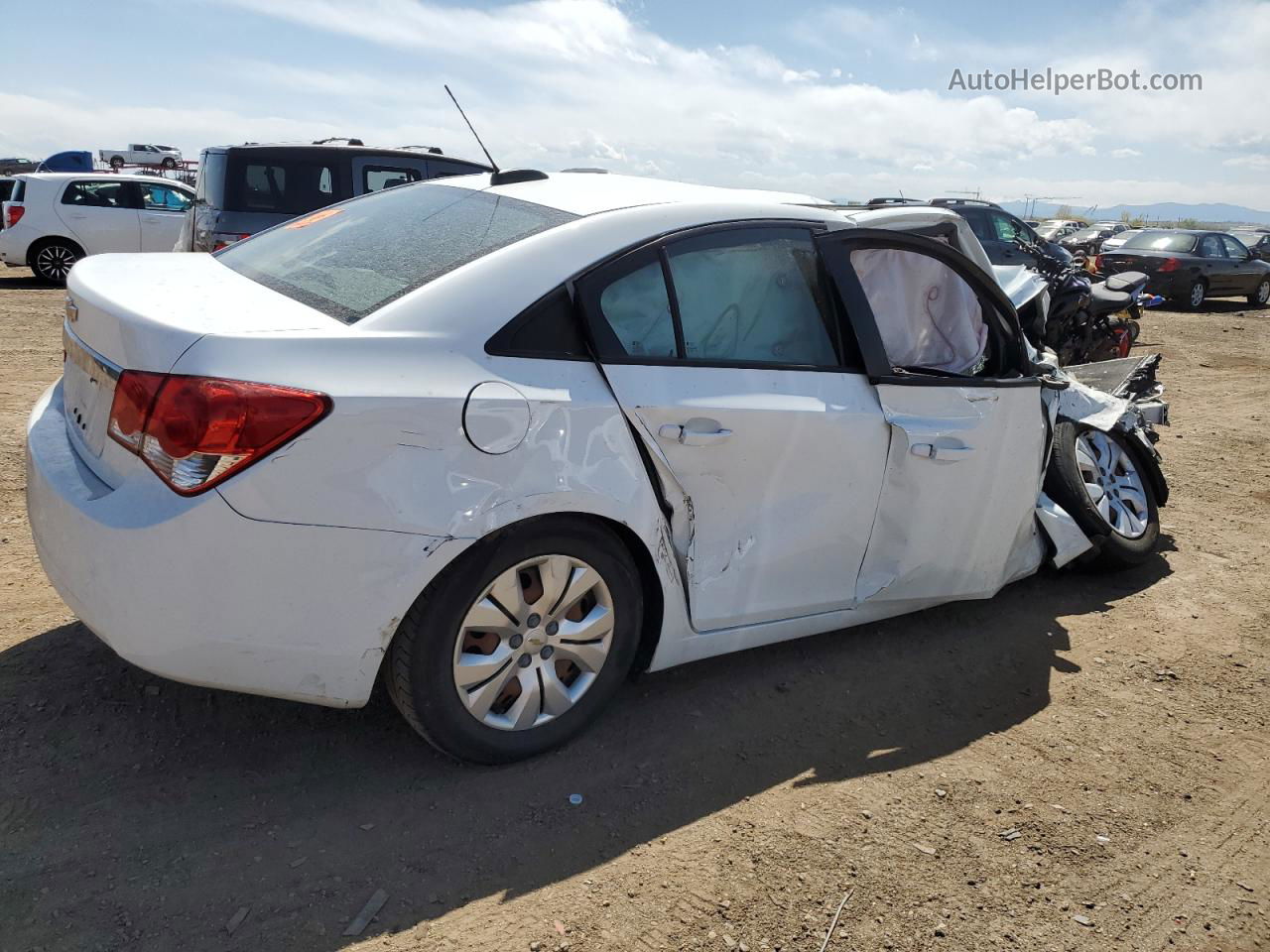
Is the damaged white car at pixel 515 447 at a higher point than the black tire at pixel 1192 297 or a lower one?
lower

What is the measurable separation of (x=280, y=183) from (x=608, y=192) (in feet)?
24.2

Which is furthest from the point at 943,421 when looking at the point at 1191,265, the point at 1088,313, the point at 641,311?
the point at 1191,265

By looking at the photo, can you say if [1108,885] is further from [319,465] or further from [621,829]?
[319,465]

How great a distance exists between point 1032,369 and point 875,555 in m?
1.13

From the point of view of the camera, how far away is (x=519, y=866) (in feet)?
8.09

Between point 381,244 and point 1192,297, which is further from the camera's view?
point 1192,297

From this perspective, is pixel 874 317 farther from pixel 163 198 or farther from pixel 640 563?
pixel 163 198

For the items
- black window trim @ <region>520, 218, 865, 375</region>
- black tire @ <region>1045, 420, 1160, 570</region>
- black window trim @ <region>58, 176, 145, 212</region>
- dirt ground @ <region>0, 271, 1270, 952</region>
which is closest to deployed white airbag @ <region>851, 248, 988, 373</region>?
black window trim @ <region>520, 218, 865, 375</region>

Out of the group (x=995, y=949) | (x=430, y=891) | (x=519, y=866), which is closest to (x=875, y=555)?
(x=995, y=949)

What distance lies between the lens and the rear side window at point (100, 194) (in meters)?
14.0

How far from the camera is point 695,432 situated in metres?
2.85

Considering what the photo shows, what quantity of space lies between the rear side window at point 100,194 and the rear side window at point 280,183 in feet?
20.3

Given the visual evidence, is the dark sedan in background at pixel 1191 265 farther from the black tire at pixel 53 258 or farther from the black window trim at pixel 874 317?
the black tire at pixel 53 258

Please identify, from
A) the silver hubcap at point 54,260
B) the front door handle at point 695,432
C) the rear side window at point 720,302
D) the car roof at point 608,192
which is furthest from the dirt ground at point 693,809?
the silver hubcap at point 54,260
